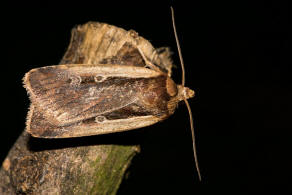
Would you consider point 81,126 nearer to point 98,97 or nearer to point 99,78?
point 98,97

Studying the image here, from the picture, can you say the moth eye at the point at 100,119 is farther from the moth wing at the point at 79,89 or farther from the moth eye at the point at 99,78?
the moth eye at the point at 99,78

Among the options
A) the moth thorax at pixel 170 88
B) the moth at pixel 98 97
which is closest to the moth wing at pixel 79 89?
the moth at pixel 98 97

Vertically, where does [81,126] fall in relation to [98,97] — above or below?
below

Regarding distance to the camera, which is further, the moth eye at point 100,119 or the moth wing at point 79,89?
the moth eye at point 100,119

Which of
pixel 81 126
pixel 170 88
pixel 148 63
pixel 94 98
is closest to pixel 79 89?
pixel 94 98

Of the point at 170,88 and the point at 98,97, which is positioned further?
the point at 170,88

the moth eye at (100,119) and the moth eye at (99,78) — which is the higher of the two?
the moth eye at (99,78)

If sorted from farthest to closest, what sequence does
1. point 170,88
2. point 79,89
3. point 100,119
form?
point 170,88, point 100,119, point 79,89

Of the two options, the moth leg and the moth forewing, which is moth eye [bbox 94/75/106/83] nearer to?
the moth forewing

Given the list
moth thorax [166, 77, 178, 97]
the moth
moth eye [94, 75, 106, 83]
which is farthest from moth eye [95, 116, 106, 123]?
moth thorax [166, 77, 178, 97]
